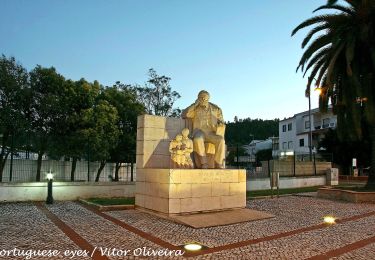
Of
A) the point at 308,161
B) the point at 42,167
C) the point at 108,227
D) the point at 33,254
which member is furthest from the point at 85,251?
the point at 308,161

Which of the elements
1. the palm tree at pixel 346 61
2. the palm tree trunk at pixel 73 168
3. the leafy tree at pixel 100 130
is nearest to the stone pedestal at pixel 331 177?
the palm tree at pixel 346 61

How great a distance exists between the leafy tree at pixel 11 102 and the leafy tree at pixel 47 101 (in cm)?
44

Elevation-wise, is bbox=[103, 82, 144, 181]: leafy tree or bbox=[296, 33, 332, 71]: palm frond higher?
bbox=[296, 33, 332, 71]: palm frond

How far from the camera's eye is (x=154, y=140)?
441 inches

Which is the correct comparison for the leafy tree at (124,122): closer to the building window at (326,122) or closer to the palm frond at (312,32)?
the palm frond at (312,32)

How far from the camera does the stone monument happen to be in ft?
31.3

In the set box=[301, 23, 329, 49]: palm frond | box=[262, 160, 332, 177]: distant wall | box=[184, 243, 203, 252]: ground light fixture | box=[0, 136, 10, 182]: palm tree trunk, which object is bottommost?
box=[184, 243, 203, 252]: ground light fixture

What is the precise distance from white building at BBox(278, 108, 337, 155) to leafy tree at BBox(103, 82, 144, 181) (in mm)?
30220

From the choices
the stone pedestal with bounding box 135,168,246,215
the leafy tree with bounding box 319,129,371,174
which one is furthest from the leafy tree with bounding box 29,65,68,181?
the leafy tree with bounding box 319,129,371,174

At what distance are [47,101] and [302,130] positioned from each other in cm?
4337

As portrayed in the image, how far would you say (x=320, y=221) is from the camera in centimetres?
948

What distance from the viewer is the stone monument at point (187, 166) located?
9538 mm

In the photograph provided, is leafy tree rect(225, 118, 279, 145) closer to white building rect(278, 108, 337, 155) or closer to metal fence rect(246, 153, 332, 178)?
white building rect(278, 108, 337, 155)

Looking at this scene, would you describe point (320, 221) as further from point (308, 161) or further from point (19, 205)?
point (308, 161)
